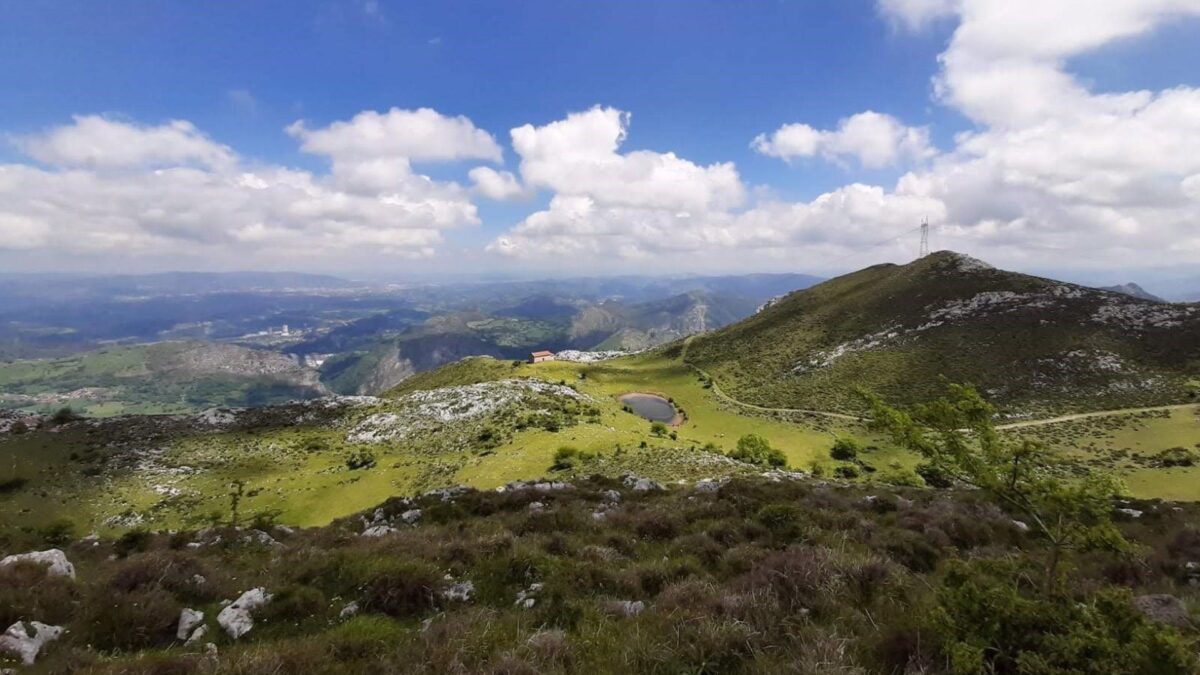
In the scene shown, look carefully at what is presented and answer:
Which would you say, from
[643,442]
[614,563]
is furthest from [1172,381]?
[614,563]

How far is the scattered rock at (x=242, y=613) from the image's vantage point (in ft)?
28.8

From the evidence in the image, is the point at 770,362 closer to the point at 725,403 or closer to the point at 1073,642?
the point at 725,403

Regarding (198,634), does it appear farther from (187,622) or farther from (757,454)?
(757,454)

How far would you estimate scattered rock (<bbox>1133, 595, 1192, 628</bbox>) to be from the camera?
24.0 ft

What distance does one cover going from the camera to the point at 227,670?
5.98 metres

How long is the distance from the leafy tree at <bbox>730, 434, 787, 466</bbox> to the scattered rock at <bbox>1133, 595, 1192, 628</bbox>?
39169 mm

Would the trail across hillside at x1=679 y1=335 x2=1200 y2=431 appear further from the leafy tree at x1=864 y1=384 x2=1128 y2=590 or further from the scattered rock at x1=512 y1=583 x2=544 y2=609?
the scattered rock at x1=512 y1=583 x2=544 y2=609

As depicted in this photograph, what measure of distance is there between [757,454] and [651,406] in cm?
4183

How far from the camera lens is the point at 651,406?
90.8 metres

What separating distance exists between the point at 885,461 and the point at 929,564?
147 ft

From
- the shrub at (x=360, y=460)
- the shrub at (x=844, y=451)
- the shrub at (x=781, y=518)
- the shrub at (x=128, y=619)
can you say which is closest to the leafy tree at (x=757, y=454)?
the shrub at (x=844, y=451)

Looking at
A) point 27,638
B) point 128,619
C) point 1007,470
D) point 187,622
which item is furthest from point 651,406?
point 27,638

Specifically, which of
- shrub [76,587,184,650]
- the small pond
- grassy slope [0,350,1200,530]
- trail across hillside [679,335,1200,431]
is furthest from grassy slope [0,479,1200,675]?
the small pond

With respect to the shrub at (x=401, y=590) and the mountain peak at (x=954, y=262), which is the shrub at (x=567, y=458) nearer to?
the shrub at (x=401, y=590)
